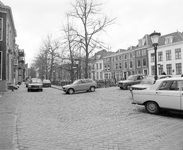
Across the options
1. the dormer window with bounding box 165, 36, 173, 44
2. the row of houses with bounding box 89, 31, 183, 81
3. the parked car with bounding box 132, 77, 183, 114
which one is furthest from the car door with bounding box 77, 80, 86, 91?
the dormer window with bounding box 165, 36, 173, 44

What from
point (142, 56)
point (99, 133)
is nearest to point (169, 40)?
point (142, 56)

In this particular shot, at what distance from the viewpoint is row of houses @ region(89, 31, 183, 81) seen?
121ft

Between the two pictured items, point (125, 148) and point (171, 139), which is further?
point (171, 139)

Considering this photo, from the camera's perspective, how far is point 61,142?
4031 mm

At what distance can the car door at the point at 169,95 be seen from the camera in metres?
6.28

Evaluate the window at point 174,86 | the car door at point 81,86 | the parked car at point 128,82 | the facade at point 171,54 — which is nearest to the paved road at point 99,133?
the window at point 174,86

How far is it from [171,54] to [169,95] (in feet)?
116

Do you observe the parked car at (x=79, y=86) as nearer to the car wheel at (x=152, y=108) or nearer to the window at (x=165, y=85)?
the car wheel at (x=152, y=108)

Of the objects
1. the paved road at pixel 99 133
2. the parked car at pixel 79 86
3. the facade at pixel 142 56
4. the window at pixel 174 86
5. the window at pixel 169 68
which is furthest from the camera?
the facade at pixel 142 56

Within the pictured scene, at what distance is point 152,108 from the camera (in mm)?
7117

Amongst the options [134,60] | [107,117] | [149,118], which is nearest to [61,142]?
[107,117]

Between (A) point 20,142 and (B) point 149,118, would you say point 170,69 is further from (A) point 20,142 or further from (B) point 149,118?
(A) point 20,142

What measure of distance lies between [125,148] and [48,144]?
71.9 inches

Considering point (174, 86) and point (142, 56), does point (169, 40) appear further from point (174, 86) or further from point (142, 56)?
point (174, 86)
